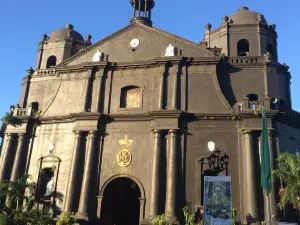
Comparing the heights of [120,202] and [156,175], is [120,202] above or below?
below

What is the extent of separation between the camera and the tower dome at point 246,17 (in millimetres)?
26047

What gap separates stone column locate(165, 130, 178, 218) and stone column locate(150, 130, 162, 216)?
563 millimetres

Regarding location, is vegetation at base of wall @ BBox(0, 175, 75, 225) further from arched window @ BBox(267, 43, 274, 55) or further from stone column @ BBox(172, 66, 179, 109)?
arched window @ BBox(267, 43, 274, 55)

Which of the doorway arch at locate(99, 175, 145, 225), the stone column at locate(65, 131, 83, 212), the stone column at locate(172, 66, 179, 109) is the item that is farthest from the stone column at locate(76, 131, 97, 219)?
the stone column at locate(172, 66, 179, 109)

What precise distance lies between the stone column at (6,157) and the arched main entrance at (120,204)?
6921 mm

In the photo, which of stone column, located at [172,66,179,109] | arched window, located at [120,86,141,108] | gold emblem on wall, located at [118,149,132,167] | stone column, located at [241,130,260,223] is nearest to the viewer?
stone column, located at [241,130,260,223]

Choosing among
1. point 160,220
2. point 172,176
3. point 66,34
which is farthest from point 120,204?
point 66,34

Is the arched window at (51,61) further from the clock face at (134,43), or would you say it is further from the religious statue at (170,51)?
the religious statue at (170,51)

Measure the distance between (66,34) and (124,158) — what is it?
12.8 meters

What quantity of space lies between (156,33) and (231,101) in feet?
23.7

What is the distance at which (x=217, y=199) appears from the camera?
17375mm

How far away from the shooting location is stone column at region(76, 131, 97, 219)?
21.2 meters

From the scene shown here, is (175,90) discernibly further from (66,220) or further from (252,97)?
(66,220)

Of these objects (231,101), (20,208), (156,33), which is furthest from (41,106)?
(231,101)
